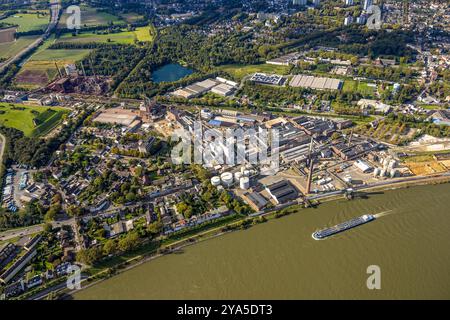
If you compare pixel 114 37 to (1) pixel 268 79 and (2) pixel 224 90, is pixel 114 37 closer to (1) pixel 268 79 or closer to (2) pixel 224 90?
(2) pixel 224 90

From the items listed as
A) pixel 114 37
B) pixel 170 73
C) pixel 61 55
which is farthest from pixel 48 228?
pixel 114 37

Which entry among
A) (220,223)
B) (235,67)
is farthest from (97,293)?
(235,67)

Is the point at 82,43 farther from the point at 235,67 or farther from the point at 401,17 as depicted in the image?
the point at 401,17

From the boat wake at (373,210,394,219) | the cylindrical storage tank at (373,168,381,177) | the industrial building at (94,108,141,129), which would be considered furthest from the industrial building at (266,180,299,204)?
the industrial building at (94,108,141,129)

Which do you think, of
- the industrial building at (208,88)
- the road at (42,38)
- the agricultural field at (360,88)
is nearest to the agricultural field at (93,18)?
the road at (42,38)

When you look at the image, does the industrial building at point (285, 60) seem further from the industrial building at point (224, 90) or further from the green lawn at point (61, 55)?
the green lawn at point (61, 55)

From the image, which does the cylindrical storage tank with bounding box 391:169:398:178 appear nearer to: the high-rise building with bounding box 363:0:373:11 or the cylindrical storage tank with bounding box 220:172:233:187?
the cylindrical storage tank with bounding box 220:172:233:187
